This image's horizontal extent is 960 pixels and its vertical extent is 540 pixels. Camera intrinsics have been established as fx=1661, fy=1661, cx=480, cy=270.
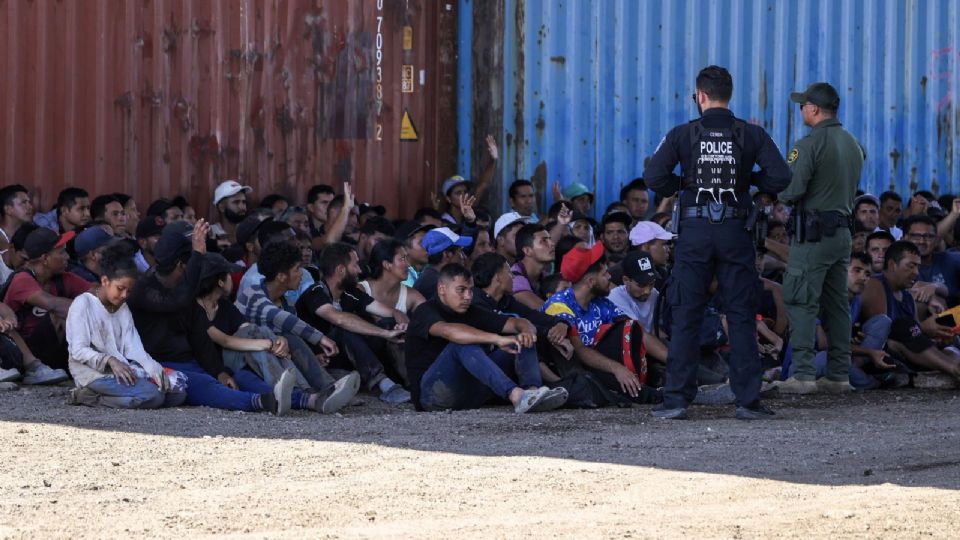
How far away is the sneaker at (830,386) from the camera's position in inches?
423

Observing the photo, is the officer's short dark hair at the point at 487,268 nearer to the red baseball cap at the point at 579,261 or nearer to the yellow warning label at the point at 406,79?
the red baseball cap at the point at 579,261

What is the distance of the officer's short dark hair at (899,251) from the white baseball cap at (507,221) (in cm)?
266

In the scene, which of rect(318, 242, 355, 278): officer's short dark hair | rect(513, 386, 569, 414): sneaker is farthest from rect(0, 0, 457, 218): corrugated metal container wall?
rect(513, 386, 569, 414): sneaker

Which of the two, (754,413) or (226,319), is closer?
(754,413)

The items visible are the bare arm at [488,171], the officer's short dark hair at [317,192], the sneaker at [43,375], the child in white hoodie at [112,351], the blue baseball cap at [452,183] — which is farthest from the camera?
the bare arm at [488,171]

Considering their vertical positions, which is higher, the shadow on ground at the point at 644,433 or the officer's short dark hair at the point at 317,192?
the officer's short dark hair at the point at 317,192

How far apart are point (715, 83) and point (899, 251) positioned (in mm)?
3169

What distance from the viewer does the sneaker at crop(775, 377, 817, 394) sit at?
10625mm

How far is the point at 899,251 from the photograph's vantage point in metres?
11.7

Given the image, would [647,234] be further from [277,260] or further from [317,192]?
[277,260]

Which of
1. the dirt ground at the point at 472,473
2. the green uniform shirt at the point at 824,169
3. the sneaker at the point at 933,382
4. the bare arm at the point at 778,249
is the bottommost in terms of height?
the sneaker at the point at 933,382

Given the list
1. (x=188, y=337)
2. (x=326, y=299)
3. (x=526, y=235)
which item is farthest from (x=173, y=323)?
(x=526, y=235)

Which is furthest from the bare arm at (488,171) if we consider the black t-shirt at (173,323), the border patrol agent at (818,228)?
the black t-shirt at (173,323)

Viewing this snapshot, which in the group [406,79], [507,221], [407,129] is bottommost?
[507,221]
